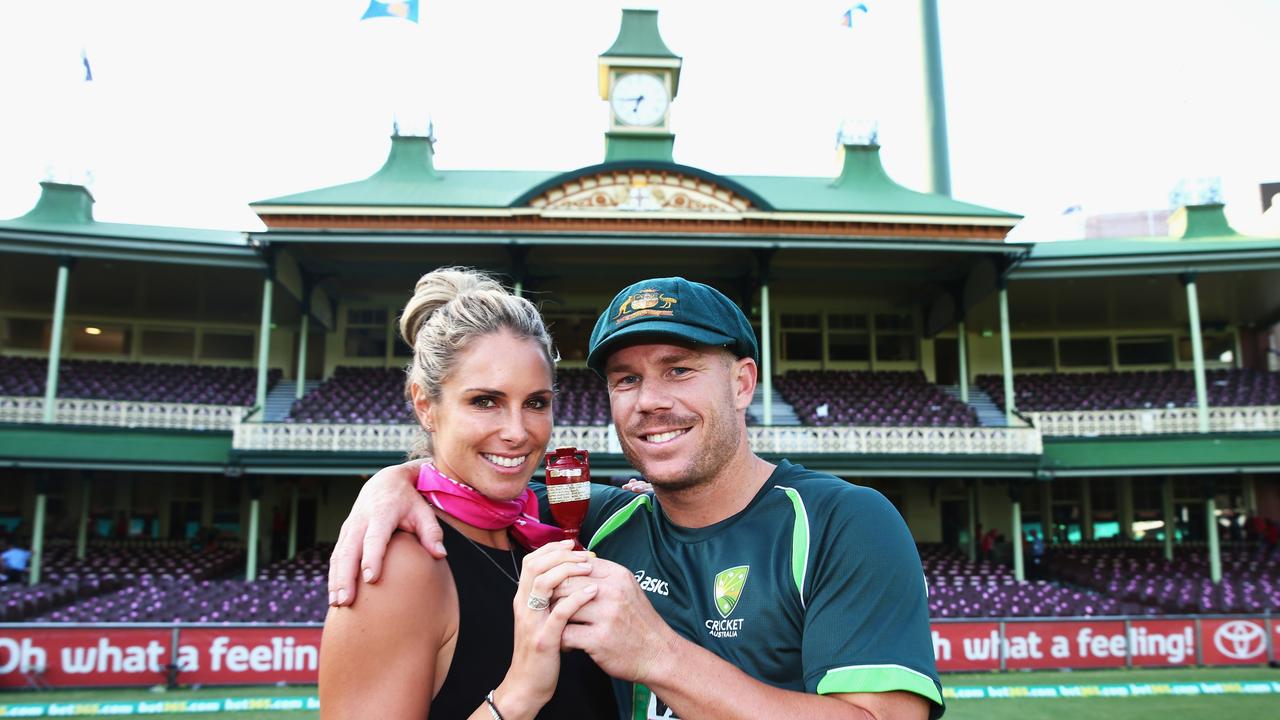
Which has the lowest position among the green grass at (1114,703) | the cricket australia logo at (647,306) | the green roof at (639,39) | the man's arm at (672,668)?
the green grass at (1114,703)

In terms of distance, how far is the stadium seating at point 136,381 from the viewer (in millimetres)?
18875

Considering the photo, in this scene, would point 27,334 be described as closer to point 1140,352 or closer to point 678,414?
point 678,414

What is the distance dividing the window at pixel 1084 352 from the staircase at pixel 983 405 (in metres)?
4.47

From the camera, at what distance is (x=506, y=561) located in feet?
7.16

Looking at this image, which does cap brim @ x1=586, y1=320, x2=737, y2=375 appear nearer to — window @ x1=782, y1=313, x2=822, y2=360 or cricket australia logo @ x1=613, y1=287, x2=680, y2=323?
cricket australia logo @ x1=613, y1=287, x2=680, y2=323

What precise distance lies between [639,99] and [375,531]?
811 inches

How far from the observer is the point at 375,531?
183cm

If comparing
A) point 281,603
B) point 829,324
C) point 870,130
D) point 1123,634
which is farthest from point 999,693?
point 870,130

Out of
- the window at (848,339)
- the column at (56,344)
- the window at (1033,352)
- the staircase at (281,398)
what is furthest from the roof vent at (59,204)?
the window at (1033,352)

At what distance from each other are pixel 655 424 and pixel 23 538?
26008 millimetres

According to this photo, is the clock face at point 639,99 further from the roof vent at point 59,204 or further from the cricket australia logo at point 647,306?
the cricket australia logo at point 647,306

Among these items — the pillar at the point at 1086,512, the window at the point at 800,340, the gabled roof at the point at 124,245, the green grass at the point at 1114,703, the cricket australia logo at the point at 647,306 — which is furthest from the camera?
the window at the point at 800,340

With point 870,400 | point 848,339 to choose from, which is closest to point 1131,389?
point 848,339

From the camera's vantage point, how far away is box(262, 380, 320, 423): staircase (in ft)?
64.6
